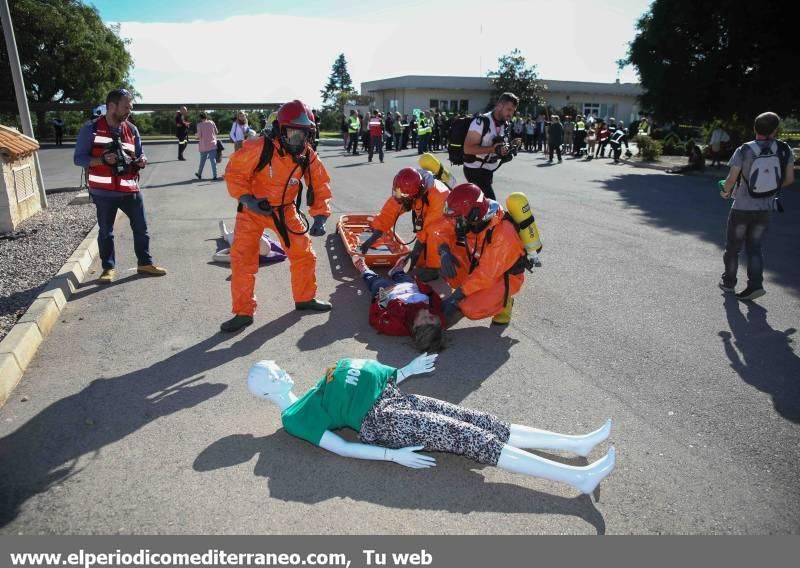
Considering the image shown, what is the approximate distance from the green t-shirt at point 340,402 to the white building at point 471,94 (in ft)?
137

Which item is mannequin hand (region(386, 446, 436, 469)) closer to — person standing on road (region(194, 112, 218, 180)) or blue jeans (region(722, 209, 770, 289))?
blue jeans (region(722, 209, 770, 289))

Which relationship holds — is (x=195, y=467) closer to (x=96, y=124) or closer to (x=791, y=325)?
(x=96, y=124)

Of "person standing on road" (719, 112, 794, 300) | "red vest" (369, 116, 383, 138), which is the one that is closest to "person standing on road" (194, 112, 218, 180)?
"red vest" (369, 116, 383, 138)

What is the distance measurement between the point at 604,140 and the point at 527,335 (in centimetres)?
2345

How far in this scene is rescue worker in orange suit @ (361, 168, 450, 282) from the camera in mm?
6820

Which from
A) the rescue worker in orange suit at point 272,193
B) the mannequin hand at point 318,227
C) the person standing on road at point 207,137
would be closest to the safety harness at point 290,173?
the rescue worker in orange suit at point 272,193

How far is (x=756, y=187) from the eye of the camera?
20.3 feet

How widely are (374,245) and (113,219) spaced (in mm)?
3264

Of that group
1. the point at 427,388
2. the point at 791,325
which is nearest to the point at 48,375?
the point at 427,388

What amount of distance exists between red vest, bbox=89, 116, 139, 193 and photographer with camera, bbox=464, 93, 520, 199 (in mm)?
4263

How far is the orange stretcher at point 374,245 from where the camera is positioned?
7.36 m

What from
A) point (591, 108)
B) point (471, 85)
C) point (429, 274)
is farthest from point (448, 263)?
point (591, 108)

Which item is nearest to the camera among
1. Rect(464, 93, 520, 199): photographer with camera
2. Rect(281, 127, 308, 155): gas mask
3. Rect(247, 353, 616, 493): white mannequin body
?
Rect(247, 353, 616, 493): white mannequin body

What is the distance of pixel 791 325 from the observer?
571 centimetres
